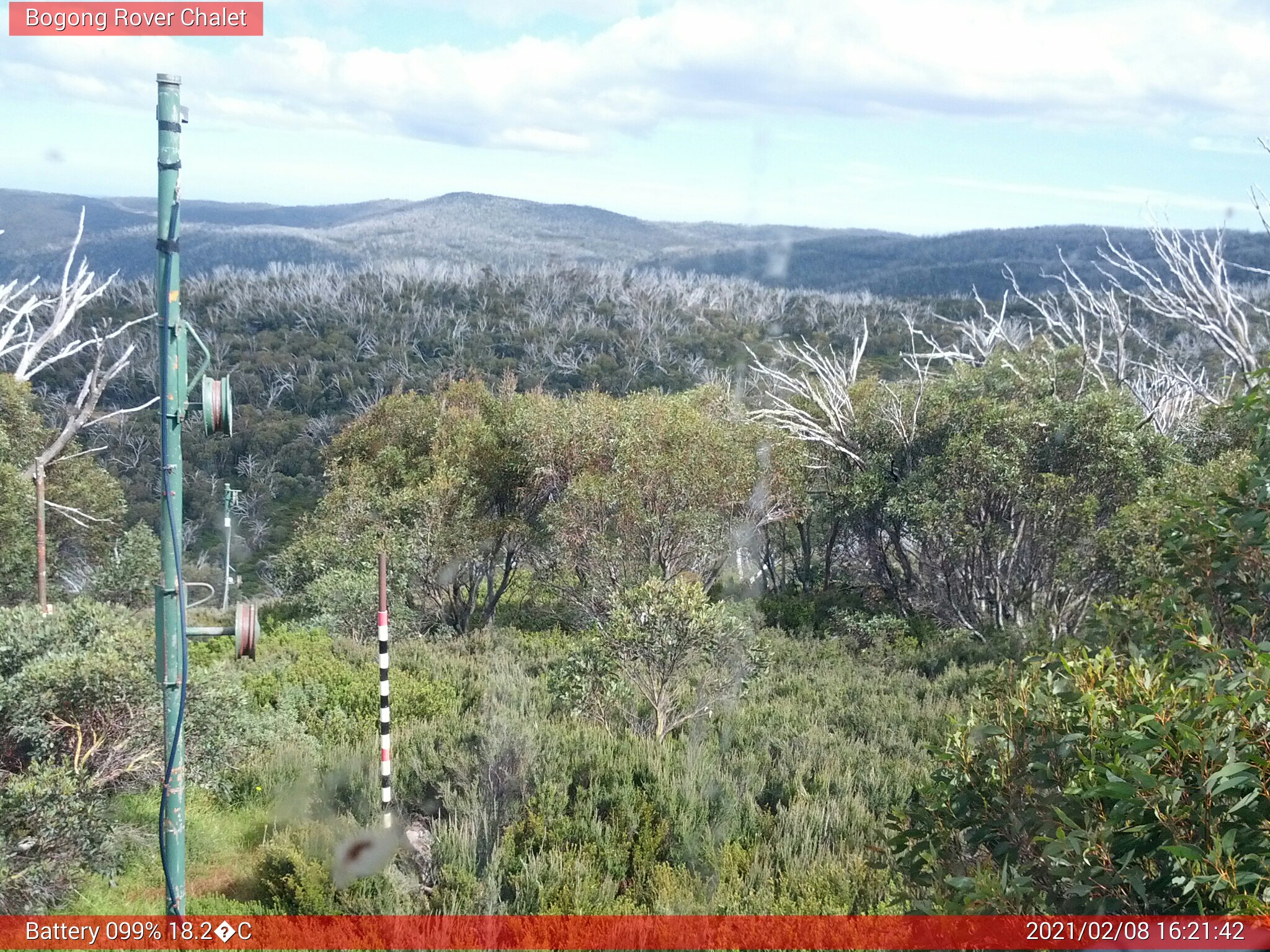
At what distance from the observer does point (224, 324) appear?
245 feet

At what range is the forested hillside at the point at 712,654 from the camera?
141 inches

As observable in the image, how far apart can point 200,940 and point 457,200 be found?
198560mm

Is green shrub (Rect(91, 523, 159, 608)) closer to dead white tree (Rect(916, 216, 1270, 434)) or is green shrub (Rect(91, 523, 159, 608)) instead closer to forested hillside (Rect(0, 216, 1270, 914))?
forested hillside (Rect(0, 216, 1270, 914))

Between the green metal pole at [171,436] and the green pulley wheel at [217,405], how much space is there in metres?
0.10

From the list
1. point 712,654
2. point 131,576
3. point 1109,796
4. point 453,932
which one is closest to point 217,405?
point 453,932

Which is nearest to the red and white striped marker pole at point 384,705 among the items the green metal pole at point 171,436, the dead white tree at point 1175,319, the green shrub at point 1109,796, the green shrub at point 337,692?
the green shrub at point 337,692

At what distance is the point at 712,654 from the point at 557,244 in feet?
456

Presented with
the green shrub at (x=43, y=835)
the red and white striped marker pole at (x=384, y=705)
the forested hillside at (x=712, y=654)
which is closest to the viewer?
the forested hillside at (x=712, y=654)

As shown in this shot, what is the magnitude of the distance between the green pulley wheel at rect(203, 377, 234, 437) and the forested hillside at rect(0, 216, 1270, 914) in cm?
309

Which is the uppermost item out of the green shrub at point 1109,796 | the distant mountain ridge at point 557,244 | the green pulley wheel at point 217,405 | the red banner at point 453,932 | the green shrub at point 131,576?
the distant mountain ridge at point 557,244

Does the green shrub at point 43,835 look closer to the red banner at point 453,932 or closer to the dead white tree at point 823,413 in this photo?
the red banner at point 453,932

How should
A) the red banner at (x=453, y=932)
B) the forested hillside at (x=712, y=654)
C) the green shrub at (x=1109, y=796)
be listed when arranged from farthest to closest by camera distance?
the red banner at (x=453, y=932), the forested hillside at (x=712, y=654), the green shrub at (x=1109, y=796)

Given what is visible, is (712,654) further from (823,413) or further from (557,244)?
(557,244)

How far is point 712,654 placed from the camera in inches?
413
